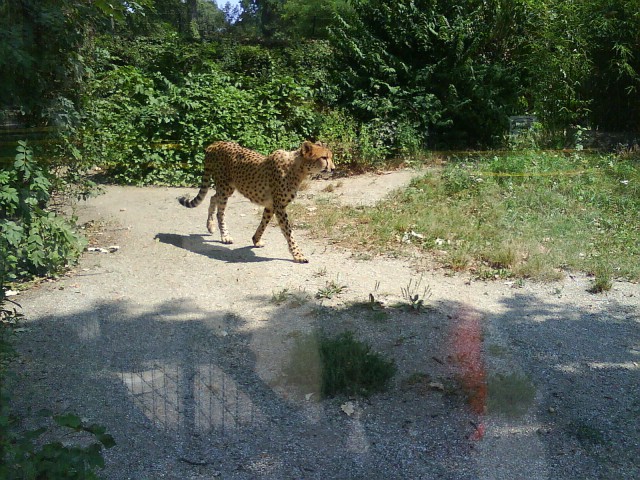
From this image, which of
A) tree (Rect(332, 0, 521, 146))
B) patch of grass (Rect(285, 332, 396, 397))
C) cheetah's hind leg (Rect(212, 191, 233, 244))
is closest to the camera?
patch of grass (Rect(285, 332, 396, 397))

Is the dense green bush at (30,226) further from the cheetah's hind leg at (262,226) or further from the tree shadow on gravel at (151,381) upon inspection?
the cheetah's hind leg at (262,226)

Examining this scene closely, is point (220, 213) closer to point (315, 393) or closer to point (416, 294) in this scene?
point (416, 294)

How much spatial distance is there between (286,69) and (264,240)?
6.69 meters

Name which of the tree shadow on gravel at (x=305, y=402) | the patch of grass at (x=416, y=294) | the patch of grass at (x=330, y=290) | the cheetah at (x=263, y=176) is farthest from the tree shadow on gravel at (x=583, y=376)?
the cheetah at (x=263, y=176)

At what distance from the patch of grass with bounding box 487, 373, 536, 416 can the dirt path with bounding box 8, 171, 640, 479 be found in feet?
0.04

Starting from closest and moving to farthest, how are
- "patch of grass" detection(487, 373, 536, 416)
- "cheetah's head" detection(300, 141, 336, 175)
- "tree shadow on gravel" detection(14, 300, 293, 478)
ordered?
1. "tree shadow on gravel" detection(14, 300, 293, 478)
2. "patch of grass" detection(487, 373, 536, 416)
3. "cheetah's head" detection(300, 141, 336, 175)

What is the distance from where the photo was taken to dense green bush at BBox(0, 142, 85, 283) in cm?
597

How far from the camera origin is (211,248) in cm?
789

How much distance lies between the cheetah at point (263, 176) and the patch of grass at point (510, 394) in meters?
3.18

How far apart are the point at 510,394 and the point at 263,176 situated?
430 cm

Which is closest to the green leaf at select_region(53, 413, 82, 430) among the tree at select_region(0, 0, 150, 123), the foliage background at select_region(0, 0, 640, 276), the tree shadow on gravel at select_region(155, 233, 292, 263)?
the tree at select_region(0, 0, 150, 123)

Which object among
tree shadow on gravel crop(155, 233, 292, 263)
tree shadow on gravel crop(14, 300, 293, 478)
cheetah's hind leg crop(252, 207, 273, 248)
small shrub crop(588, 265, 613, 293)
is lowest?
tree shadow on gravel crop(14, 300, 293, 478)

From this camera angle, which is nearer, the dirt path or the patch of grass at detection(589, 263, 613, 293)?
the dirt path

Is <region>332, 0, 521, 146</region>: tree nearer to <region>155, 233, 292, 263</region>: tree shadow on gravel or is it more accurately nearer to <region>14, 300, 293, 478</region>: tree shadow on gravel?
<region>155, 233, 292, 263</region>: tree shadow on gravel
